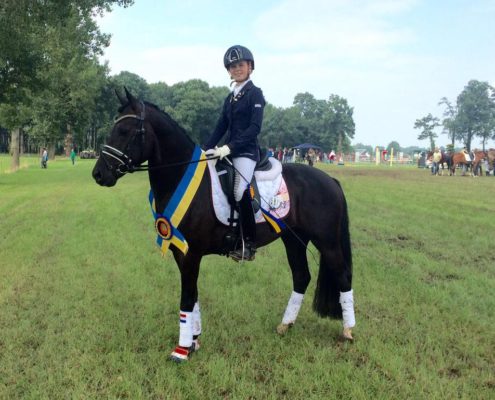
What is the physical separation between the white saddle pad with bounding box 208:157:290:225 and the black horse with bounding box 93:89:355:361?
8 cm

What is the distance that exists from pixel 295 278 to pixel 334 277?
0.56 metres

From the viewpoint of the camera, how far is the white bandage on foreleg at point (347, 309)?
17.4 feet

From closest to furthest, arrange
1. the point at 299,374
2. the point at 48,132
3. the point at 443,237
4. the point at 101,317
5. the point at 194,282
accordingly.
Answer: the point at 299,374 → the point at 194,282 → the point at 101,317 → the point at 443,237 → the point at 48,132

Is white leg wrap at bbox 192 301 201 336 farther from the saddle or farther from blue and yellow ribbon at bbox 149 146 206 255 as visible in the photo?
the saddle

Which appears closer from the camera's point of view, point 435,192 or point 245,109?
point 245,109

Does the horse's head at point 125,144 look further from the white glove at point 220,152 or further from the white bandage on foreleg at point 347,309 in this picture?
the white bandage on foreleg at point 347,309

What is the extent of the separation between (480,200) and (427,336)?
1467 centimetres

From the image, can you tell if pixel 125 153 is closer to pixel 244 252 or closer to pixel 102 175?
pixel 102 175

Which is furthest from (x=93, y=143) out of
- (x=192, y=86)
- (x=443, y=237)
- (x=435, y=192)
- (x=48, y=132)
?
(x=443, y=237)

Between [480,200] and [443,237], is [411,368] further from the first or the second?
[480,200]

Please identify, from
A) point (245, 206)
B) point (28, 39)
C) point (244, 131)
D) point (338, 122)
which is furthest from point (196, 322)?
point (338, 122)

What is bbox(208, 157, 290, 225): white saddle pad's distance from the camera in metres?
4.90

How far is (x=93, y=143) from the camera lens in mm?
89250

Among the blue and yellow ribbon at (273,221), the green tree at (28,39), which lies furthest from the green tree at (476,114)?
the blue and yellow ribbon at (273,221)
